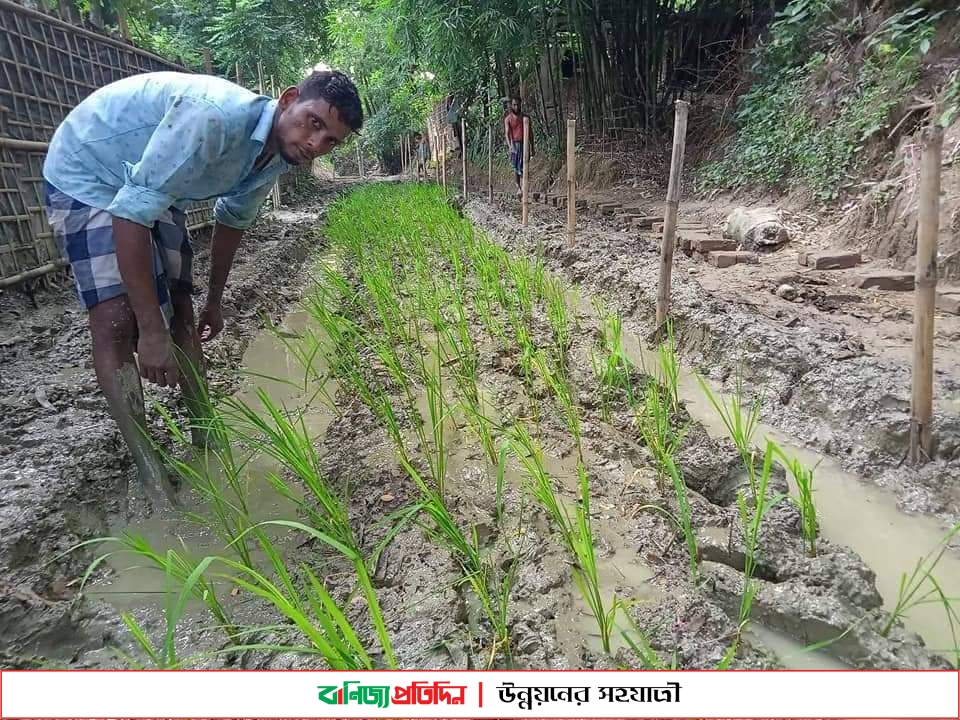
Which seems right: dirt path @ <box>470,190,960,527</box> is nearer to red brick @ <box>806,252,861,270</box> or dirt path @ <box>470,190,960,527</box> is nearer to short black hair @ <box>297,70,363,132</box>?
red brick @ <box>806,252,861,270</box>

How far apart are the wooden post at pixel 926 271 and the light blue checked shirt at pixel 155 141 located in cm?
175

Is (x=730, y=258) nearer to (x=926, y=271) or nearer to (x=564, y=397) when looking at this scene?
(x=926, y=271)

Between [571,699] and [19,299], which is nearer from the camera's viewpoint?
[571,699]

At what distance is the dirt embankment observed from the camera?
1.27 meters

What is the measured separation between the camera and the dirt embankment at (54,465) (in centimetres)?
127

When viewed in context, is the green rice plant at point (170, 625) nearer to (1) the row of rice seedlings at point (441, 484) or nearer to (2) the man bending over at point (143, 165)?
(1) the row of rice seedlings at point (441, 484)

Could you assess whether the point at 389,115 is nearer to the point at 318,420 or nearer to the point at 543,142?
the point at 543,142

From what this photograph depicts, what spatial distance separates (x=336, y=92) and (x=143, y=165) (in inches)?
18.7

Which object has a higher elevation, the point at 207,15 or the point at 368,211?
the point at 207,15

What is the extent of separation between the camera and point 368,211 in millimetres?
6547

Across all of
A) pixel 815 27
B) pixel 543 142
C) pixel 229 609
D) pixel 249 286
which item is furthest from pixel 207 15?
pixel 229 609

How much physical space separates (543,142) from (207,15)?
20.6 ft

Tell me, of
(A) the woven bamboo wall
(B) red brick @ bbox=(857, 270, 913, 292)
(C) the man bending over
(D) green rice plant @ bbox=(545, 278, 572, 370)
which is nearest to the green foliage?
(B) red brick @ bbox=(857, 270, 913, 292)

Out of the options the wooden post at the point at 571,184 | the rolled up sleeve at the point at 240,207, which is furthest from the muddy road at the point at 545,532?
the wooden post at the point at 571,184
